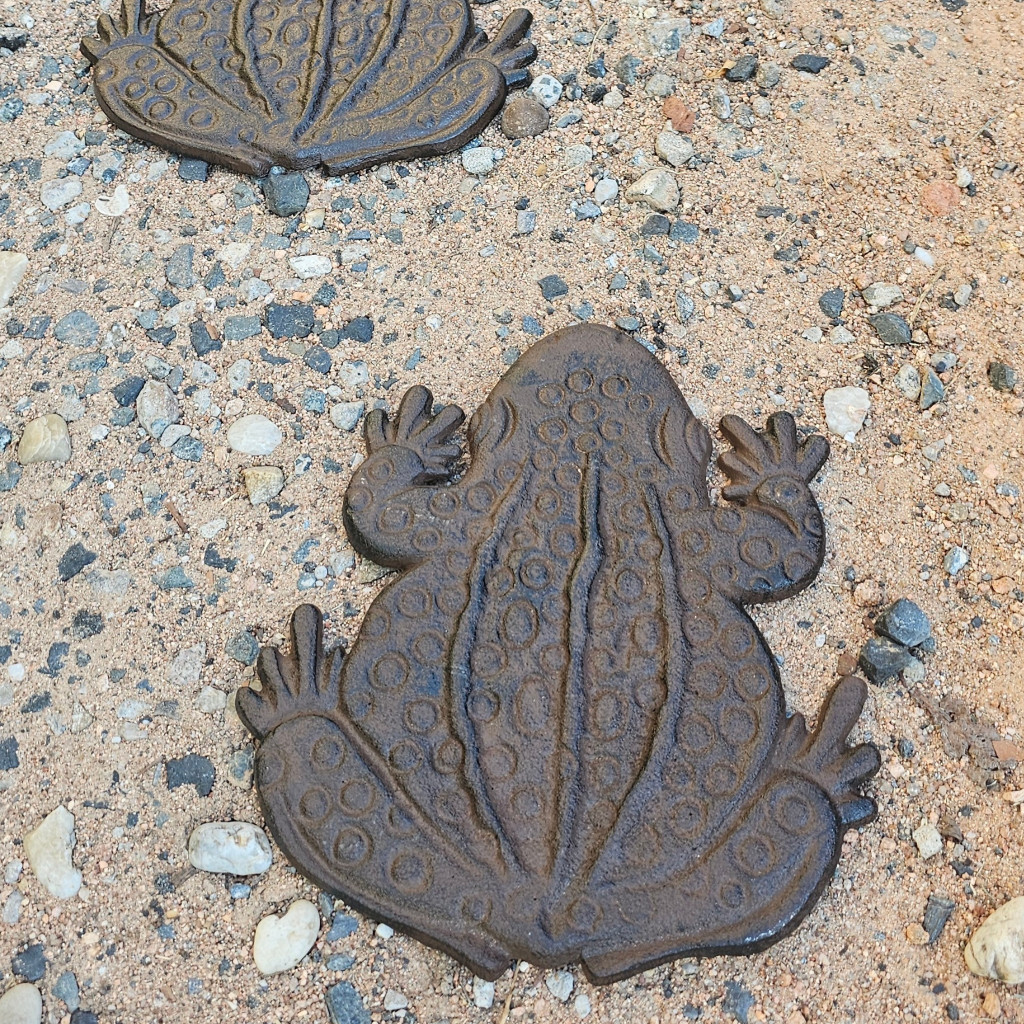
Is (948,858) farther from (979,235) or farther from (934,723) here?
(979,235)

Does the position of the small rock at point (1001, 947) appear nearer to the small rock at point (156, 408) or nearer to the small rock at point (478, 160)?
the small rock at point (156, 408)

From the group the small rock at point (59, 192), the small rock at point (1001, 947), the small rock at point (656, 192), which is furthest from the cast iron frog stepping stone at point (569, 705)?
the small rock at point (59, 192)

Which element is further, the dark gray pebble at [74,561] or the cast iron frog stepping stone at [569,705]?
the dark gray pebble at [74,561]

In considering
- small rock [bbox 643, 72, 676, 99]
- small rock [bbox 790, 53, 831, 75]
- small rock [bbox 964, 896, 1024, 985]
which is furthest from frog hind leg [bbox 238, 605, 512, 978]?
small rock [bbox 790, 53, 831, 75]

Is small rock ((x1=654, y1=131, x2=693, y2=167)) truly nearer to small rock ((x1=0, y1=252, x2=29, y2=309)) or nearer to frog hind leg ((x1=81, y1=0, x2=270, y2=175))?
frog hind leg ((x1=81, y1=0, x2=270, y2=175))

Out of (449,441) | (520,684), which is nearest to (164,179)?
(449,441)

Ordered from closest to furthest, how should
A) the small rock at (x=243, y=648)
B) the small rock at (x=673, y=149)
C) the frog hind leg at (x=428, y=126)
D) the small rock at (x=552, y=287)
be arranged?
the small rock at (x=243, y=648) → the small rock at (x=552, y=287) → the frog hind leg at (x=428, y=126) → the small rock at (x=673, y=149)
